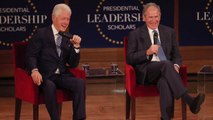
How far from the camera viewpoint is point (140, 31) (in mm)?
5262

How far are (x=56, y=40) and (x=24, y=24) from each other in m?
2.10

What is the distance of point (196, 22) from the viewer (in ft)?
23.8

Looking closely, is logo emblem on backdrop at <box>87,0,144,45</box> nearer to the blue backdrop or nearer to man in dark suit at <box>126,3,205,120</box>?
the blue backdrop

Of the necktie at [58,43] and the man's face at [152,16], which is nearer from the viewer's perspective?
the necktie at [58,43]

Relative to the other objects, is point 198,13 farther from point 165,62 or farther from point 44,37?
point 44,37

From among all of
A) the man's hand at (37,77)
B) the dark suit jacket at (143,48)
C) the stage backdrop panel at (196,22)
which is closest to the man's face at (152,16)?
the dark suit jacket at (143,48)

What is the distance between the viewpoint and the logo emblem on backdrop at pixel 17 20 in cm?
695

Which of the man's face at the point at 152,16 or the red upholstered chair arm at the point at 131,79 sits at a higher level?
the man's face at the point at 152,16

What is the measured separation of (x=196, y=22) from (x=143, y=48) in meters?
2.27

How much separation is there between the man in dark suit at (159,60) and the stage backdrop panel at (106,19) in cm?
187

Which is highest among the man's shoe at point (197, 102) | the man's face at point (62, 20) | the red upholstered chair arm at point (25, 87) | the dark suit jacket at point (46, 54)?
the man's face at point (62, 20)

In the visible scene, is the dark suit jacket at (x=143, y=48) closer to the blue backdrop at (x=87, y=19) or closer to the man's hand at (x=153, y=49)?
the man's hand at (x=153, y=49)

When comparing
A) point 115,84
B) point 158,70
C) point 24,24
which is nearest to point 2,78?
point 24,24

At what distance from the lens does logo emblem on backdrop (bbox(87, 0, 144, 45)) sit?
7.13m
